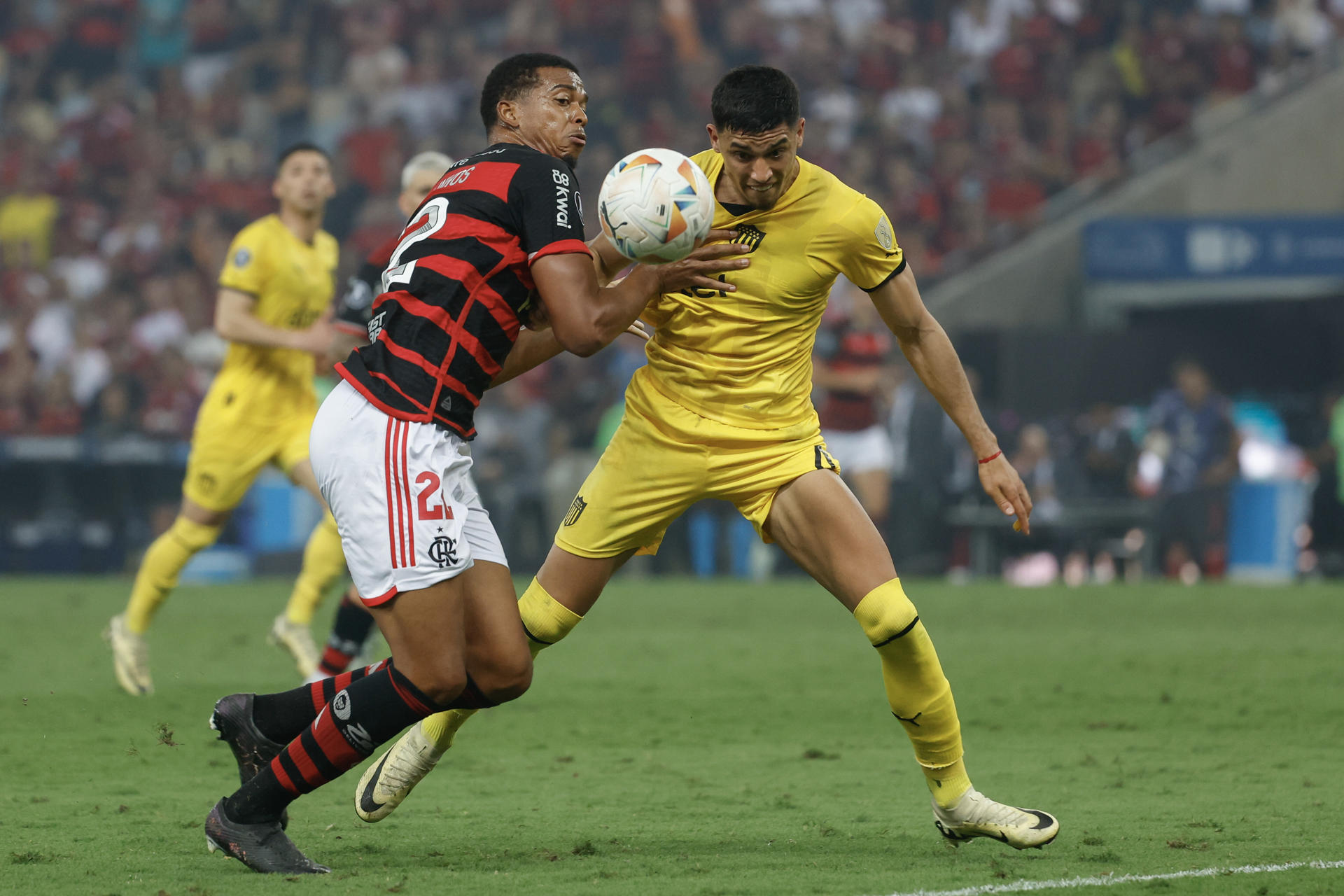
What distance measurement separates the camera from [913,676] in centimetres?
518

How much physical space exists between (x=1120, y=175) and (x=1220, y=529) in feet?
17.1

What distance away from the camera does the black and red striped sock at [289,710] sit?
5012mm

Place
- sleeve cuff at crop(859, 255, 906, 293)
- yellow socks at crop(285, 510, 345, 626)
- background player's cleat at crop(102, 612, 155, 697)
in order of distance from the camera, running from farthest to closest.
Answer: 1. yellow socks at crop(285, 510, 345, 626)
2. background player's cleat at crop(102, 612, 155, 697)
3. sleeve cuff at crop(859, 255, 906, 293)

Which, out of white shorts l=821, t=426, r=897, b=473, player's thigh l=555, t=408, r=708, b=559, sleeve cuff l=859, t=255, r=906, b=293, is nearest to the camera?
sleeve cuff l=859, t=255, r=906, b=293

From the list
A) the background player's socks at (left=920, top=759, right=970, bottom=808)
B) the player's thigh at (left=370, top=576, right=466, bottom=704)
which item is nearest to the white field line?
the background player's socks at (left=920, top=759, right=970, bottom=808)

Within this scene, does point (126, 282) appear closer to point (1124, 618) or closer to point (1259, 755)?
point (1124, 618)

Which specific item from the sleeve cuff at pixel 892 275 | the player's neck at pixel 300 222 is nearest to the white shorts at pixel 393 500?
the sleeve cuff at pixel 892 275

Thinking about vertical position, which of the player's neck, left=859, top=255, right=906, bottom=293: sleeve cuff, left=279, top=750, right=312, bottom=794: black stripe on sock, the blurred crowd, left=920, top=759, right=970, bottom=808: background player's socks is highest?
the blurred crowd

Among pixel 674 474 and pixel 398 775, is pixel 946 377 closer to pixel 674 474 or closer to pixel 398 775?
pixel 674 474

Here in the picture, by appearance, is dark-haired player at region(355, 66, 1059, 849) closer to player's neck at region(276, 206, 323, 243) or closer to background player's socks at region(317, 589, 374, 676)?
background player's socks at region(317, 589, 374, 676)

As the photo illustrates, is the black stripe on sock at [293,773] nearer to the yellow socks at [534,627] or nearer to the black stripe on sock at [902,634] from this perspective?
the yellow socks at [534,627]

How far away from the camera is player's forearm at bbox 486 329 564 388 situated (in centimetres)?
520

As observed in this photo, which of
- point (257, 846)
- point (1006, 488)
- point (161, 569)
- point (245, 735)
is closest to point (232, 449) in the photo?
point (161, 569)

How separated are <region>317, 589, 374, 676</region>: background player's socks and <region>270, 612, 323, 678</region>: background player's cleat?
82cm
